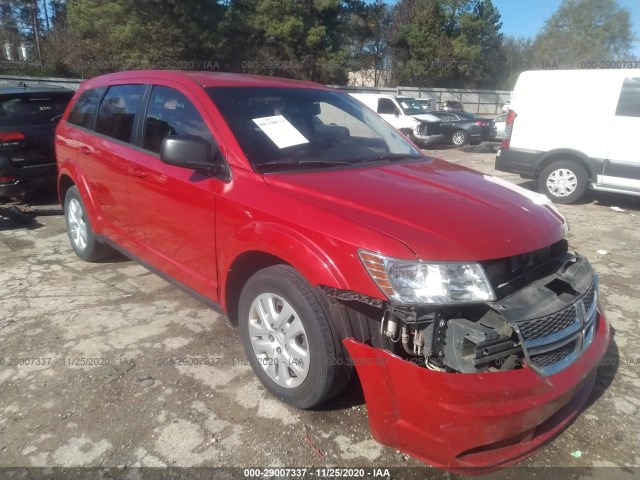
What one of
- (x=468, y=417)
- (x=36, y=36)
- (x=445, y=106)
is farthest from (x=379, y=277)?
(x=36, y=36)

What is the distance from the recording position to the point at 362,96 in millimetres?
16484

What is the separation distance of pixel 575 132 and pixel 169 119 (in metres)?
6.64

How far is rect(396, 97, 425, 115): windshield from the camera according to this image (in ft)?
55.3

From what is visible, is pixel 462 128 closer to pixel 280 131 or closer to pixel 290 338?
pixel 280 131

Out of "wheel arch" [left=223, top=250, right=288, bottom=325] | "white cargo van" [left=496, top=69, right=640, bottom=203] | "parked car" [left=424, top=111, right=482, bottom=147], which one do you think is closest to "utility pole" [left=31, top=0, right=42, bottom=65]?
"parked car" [left=424, top=111, right=482, bottom=147]

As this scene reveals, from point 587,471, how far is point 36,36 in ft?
122

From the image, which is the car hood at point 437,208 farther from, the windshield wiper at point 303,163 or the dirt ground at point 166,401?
the dirt ground at point 166,401

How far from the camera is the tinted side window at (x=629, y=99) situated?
6.77m

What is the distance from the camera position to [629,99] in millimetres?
6820

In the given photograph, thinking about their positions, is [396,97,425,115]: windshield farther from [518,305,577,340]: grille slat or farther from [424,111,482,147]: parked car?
[518,305,577,340]: grille slat

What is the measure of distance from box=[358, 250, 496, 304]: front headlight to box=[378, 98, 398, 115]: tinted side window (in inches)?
620

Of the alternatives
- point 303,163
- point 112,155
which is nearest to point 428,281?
point 303,163

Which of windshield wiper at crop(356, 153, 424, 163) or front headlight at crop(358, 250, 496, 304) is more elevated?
windshield wiper at crop(356, 153, 424, 163)

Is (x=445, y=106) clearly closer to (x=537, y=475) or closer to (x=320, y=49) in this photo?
(x=320, y=49)
